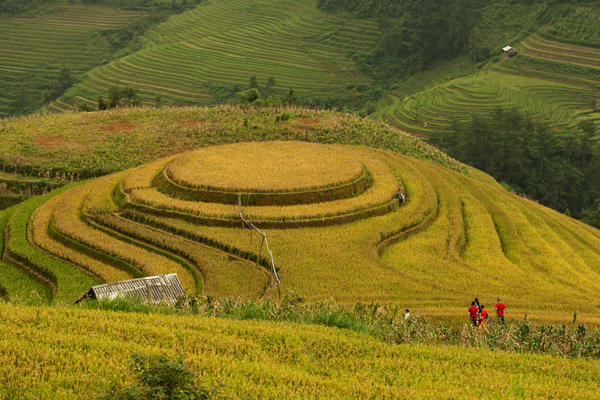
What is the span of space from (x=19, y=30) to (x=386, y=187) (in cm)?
7782

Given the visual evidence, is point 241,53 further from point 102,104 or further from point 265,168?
point 265,168

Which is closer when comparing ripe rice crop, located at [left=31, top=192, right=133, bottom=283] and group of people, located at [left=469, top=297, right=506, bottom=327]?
group of people, located at [left=469, top=297, right=506, bottom=327]

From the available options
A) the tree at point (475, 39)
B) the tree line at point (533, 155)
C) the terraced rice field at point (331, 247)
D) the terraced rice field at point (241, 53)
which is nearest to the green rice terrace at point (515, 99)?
the tree line at point (533, 155)

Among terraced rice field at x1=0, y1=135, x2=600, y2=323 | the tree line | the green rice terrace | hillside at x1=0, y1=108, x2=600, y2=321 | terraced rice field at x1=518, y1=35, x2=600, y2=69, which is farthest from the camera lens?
terraced rice field at x1=518, y1=35, x2=600, y2=69

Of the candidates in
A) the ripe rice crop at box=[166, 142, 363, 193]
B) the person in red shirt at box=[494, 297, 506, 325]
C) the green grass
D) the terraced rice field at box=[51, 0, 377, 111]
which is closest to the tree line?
the terraced rice field at box=[51, 0, 377, 111]

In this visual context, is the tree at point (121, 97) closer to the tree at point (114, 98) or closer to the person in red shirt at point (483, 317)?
the tree at point (114, 98)

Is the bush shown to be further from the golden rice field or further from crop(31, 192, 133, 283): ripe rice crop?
crop(31, 192, 133, 283): ripe rice crop

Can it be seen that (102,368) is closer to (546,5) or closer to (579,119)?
(579,119)

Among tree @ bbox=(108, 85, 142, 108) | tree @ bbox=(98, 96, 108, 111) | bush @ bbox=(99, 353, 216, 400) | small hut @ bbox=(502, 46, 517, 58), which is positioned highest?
small hut @ bbox=(502, 46, 517, 58)

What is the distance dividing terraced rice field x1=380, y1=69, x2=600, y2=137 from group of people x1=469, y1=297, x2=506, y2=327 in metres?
40.6

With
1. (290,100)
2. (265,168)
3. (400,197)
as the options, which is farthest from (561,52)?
(265,168)

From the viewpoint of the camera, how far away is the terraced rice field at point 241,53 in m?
65.3

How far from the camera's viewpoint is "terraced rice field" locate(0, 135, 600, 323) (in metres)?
14.3

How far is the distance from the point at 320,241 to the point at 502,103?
43.7m
